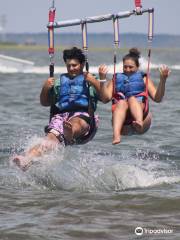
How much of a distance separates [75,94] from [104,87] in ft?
1.60

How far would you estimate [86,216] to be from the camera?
9.01 meters

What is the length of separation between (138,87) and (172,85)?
17.7 m

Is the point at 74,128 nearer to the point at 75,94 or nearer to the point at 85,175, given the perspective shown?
the point at 75,94

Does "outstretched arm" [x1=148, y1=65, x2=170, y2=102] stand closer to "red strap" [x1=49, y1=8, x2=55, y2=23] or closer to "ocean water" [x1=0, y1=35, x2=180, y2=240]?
"ocean water" [x1=0, y1=35, x2=180, y2=240]

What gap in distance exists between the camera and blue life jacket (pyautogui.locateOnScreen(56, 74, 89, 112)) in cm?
1120

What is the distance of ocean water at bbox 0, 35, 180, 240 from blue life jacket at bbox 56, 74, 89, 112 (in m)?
0.66

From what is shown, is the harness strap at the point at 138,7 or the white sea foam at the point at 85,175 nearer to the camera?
the white sea foam at the point at 85,175

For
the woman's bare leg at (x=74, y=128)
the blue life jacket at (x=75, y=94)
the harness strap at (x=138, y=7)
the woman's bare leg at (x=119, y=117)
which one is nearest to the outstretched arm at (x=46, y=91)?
the blue life jacket at (x=75, y=94)

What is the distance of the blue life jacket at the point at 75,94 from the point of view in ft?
36.7

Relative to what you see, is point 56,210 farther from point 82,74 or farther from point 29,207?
point 82,74

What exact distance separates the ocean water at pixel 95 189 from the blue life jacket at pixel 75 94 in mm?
662

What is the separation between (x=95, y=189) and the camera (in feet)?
34.8

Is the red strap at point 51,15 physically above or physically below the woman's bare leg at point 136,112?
above

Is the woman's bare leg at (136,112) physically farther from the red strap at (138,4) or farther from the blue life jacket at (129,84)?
the red strap at (138,4)
